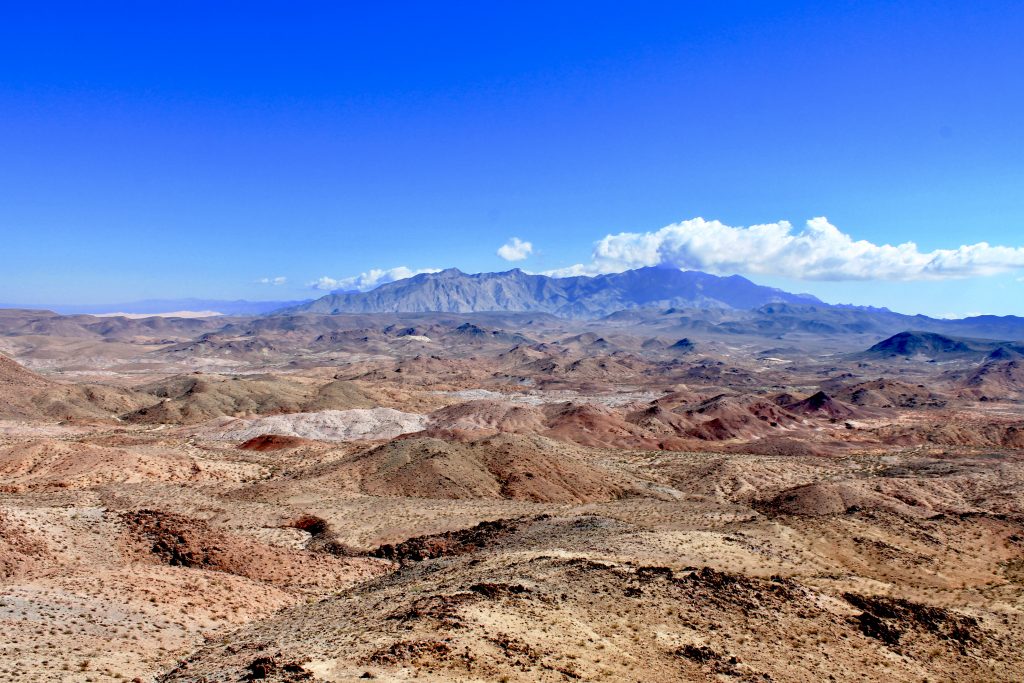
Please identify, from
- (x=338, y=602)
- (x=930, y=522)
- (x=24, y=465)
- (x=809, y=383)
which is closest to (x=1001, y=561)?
(x=930, y=522)

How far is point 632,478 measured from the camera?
47.8 m

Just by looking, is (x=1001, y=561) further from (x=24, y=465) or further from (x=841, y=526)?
(x=24, y=465)

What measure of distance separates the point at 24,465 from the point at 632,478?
39657 mm

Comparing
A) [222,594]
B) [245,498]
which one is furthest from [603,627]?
[245,498]

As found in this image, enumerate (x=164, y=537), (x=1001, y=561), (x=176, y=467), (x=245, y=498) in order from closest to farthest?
1. (x=164, y=537)
2. (x=1001, y=561)
3. (x=245, y=498)
4. (x=176, y=467)

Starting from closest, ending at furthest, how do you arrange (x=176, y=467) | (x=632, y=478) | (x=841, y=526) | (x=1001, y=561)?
(x=1001, y=561), (x=841, y=526), (x=176, y=467), (x=632, y=478)

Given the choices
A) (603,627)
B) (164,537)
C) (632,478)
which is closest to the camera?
(603,627)

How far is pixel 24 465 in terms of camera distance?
132 feet

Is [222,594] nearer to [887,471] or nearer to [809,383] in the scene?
[887,471]

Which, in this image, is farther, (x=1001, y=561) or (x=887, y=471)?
(x=887, y=471)

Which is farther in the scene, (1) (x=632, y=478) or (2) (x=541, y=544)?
(1) (x=632, y=478)

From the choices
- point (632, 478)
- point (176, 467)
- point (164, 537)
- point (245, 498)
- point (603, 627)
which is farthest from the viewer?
point (632, 478)

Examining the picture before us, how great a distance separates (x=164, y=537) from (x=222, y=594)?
5768 millimetres

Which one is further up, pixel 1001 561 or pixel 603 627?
pixel 603 627
